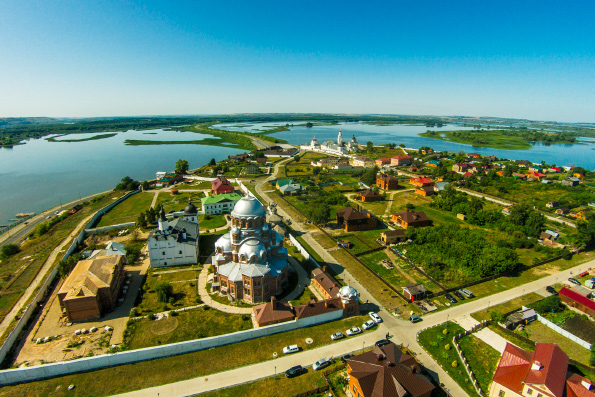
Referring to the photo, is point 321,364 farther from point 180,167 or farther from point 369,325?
point 180,167

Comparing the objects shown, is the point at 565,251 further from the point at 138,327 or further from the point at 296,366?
the point at 138,327

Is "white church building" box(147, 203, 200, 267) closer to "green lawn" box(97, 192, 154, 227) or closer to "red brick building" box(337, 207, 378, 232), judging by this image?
"green lawn" box(97, 192, 154, 227)

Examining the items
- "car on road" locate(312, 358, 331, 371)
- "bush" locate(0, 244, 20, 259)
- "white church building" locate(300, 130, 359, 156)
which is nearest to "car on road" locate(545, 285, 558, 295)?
"car on road" locate(312, 358, 331, 371)

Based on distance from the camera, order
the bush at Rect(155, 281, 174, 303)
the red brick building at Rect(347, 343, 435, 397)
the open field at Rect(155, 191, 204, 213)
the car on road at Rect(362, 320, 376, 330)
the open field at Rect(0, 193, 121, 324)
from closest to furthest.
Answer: the red brick building at Rect(347, 343, 435, 397) < the car on road at Rect(362, 320, 376, 330) < the bush at Rect(155, 281, 174, 303) < the open field at Rect(0, 193, 121, 324) < the open field at Rect(155, 191, 204, 213)

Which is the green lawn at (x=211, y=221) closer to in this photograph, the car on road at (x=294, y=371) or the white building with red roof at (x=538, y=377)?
the car on road at (x=294, y=371)

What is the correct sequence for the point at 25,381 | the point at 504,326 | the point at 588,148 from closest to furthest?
the point at 25,381 → the point at 504,326 → the point at 588,148

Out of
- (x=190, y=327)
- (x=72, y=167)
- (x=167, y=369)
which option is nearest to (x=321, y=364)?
(x=167, y=369)

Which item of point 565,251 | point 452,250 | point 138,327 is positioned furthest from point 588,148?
point 138,327
